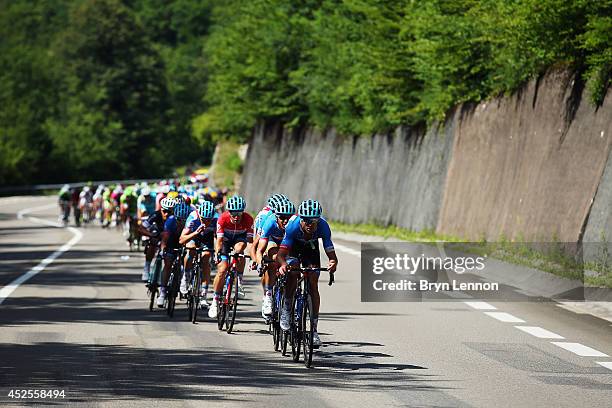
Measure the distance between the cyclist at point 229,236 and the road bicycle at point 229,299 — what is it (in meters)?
0.10

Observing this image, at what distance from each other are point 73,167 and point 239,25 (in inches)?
1823

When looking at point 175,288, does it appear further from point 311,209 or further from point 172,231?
point 311,209

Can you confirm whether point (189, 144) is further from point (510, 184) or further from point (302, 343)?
point (302, 343)

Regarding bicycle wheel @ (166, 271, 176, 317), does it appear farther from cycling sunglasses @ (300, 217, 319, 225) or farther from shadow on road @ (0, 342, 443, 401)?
cycling sunglasses @ (300, 217, 319, 225)

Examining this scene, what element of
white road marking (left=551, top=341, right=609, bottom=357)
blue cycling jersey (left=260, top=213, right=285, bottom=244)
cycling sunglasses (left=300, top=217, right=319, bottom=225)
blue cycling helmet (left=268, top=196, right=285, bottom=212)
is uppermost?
blue cycling helmet (left=268, top=196, right=285, bottom=212)

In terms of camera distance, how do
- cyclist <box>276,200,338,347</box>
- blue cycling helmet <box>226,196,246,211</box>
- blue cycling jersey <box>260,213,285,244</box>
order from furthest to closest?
blue cycling helmet <box>226,196,246,211</box> < blue cycling jersey <box>260,213,285,244</box> < cyclist <box>276,200,338,347</box>

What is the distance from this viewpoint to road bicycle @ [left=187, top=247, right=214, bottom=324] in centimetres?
1966

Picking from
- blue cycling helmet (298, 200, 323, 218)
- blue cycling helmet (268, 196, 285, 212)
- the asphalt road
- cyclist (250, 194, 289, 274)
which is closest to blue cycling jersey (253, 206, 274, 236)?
cyclist (250, 194, 289, 274)

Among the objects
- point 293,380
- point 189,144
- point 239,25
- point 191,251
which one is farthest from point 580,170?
point 189,144

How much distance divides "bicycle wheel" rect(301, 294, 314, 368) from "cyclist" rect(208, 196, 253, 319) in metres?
3.67

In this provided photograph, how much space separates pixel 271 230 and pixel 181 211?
4709 mm

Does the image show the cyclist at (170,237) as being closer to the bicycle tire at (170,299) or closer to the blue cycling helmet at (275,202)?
the bicycle tire at (170,299)

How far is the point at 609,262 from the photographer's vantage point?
78.2 feet

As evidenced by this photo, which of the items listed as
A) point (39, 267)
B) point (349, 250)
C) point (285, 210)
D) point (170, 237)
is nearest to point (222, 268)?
point (285, 210)
